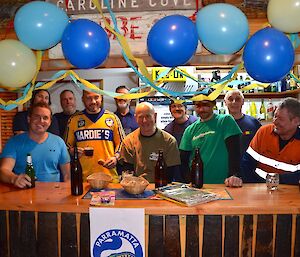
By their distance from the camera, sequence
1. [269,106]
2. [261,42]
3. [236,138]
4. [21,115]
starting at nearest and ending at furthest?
[261,42], [236,138], [21,115], [269,106]

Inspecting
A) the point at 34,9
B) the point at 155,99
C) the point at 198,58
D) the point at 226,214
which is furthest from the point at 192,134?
the point at 155,99

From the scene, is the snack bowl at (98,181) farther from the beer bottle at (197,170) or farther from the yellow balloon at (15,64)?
the yellow balloon at (15,64)

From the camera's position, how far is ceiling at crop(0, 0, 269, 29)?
2.70 metres

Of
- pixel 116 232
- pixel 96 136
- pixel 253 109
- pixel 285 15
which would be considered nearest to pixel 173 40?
pixel 285 15

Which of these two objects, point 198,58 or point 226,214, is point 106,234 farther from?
Result: point 198,58

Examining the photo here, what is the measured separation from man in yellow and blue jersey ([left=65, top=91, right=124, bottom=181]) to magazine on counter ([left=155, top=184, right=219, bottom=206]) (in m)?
0.87

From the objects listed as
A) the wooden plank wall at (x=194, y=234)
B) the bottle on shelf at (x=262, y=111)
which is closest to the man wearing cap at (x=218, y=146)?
the wooden plank wall at (x=194, y=234)

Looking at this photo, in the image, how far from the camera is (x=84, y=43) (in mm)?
2076

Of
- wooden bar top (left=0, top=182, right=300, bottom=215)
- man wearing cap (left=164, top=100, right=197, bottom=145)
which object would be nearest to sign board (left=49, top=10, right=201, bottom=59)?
wooden bar top (left=0, top=182, right=300, bottom=215)

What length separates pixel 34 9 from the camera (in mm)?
2119

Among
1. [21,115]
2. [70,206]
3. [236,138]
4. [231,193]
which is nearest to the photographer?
[70,206]

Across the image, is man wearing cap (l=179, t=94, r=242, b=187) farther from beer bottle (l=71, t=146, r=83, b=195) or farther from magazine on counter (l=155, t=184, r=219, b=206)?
beer bottle (l=71, t=146, r=83, b=195)

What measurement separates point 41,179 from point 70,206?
2.09 feet

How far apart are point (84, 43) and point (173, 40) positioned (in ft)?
1.69
